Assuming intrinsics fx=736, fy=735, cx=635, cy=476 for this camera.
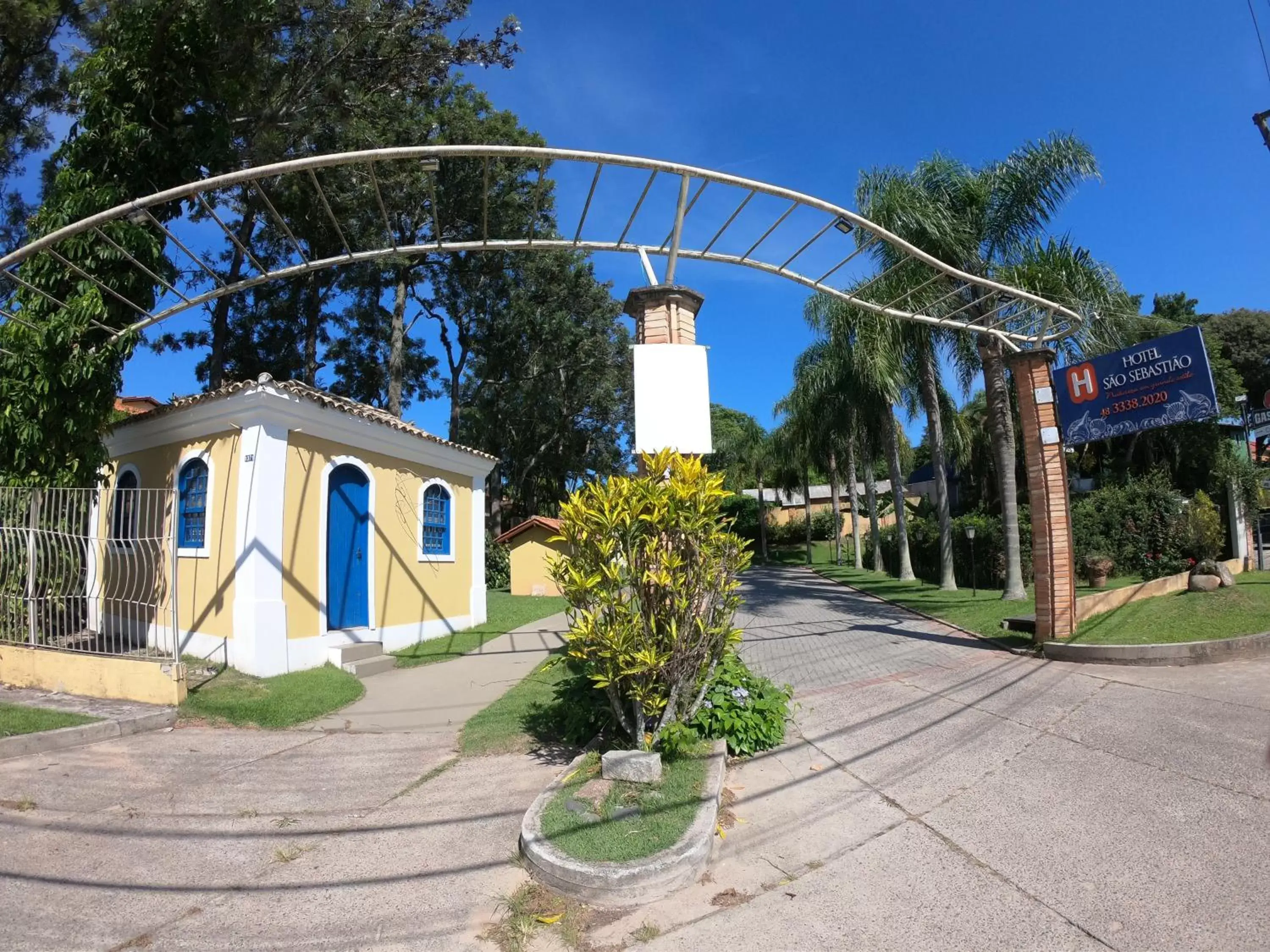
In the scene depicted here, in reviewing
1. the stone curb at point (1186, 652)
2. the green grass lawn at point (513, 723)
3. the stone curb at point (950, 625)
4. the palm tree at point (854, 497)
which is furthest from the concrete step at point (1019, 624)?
the palm tree at point (854, 497)

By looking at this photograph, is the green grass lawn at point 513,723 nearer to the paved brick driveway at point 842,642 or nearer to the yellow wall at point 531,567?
the paved brick driveway at point 842,642

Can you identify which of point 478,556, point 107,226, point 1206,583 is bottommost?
point 1206,583

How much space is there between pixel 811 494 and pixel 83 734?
2283 inches

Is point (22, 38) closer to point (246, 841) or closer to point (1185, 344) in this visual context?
point (246, 841)

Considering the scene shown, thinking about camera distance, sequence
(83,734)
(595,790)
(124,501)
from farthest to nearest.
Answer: (124,501), (83,734), (595,790)

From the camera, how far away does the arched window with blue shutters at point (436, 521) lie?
41.8 ft

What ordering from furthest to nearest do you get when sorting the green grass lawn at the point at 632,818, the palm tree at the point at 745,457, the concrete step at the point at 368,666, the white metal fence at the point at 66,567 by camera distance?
1. the palm tree at the point at 745,457
2. the concrete step at the point at 368,666
3. the white metal fence at the point at 66,567
4. the green grass lawn at the point at 632,818

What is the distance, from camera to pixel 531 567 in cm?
2297

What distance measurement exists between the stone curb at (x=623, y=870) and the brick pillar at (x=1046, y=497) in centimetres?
770

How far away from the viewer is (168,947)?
10.6ft

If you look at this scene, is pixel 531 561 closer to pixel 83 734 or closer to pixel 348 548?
pixel 348 548

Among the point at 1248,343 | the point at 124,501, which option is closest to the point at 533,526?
the point at 124,501

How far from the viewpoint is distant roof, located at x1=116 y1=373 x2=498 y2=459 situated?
366 inches

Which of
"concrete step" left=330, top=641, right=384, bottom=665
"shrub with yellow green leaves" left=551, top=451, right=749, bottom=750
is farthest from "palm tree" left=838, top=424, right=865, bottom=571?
"shrub with yellow green leaves" left=551, top=451, right=749, bottom=750
